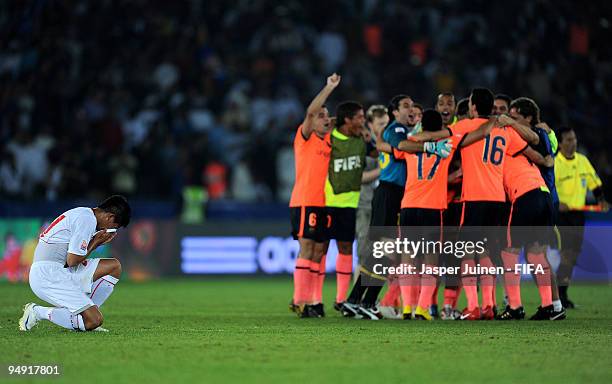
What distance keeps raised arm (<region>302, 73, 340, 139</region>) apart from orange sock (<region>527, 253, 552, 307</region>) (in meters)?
2.90

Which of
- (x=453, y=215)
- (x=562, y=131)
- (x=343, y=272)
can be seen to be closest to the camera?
(x=453, y=215)

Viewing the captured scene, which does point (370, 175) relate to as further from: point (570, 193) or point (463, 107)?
point (570, 193)

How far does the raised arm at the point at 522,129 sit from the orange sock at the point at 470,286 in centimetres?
150

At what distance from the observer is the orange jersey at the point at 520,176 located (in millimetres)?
12953

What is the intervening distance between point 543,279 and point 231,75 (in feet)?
42.8

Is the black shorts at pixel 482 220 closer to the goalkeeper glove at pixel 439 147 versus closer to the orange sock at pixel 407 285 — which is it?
the goalkeeper glove at pixel 439 147

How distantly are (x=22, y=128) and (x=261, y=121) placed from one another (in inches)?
190

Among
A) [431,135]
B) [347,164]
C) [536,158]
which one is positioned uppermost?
[431,135]

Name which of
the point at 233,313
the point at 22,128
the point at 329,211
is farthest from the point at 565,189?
the point at 22,128

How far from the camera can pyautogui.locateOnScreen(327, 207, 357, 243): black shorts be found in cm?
1373

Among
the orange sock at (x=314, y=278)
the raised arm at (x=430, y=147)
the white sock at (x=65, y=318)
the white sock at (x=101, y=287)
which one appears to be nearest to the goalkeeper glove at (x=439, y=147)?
the raised arm at (x=430, y=147)

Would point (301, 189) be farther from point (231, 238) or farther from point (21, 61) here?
point (21, 61)

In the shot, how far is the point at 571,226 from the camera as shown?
16.2 m

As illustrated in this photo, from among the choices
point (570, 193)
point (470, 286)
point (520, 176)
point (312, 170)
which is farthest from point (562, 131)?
point (312, 170)
